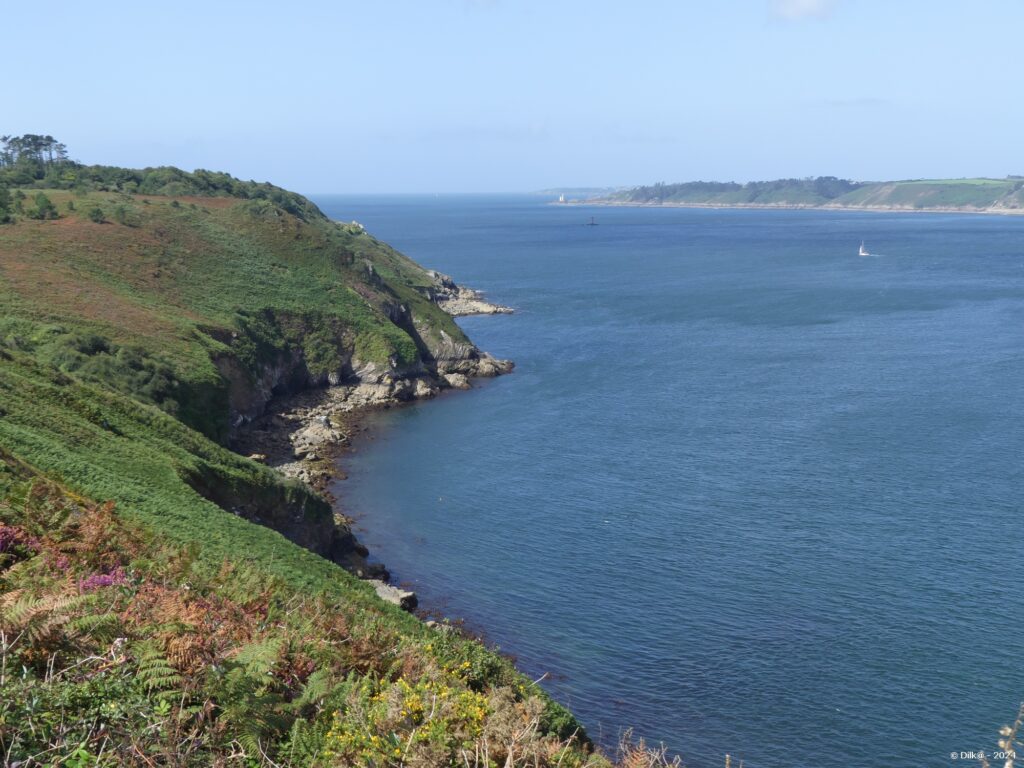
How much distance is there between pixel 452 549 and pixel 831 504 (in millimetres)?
23477

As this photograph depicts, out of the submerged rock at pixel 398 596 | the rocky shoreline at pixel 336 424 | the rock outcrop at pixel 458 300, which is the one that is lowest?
the submerged rock at pixel 398 596

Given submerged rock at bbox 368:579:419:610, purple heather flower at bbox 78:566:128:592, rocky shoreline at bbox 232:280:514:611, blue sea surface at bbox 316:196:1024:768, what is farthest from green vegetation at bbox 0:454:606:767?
rocky shoreline at bbox 232:280:514:611

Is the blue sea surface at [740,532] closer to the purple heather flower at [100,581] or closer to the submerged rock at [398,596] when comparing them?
the submerged rock at [398,596]

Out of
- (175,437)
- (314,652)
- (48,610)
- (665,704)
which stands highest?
(48,610)

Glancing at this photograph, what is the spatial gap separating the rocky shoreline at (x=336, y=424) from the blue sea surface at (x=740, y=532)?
2.04m

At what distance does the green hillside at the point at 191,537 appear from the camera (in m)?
11.8

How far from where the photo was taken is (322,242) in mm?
111438

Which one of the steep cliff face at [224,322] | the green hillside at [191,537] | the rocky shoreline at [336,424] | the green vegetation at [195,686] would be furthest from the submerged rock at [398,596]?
the green vegetation at [195,686]

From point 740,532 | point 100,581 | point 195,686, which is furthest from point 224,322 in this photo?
point 195,686

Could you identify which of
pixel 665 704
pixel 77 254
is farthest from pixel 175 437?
pixel 77 254

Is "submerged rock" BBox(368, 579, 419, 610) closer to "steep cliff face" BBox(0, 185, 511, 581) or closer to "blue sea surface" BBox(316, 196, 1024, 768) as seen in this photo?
"blue sea surface" BBox(316, 196, 1024, 768)

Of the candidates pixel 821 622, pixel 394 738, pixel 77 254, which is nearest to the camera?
pixel 394 738

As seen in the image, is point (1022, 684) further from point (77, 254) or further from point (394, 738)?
point (77, 254)

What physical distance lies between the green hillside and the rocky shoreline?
1.26m
